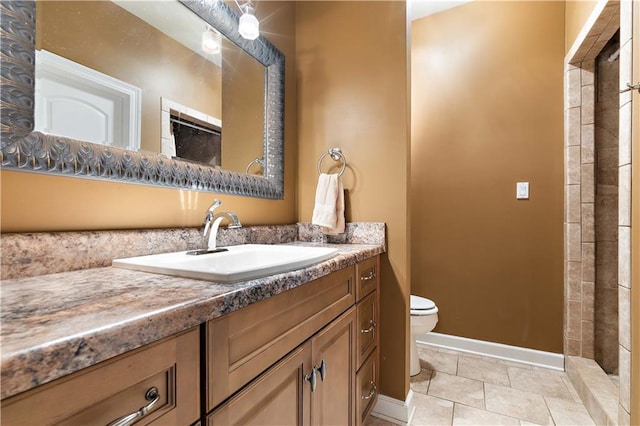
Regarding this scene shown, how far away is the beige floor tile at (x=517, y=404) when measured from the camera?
1.48 meters

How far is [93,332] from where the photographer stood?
1.16 ft

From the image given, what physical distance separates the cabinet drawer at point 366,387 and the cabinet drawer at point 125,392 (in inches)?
34.9

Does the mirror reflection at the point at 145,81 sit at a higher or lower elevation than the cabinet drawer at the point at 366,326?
higher

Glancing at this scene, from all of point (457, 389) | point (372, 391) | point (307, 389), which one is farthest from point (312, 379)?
point (457, 389)

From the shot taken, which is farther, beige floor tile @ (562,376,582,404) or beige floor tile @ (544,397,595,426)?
beige floor tile @ (562,376,582,404)

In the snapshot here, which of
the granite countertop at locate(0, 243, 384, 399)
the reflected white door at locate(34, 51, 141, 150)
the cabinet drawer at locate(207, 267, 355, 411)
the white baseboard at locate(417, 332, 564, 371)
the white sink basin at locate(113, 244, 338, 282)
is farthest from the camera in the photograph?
the white baseboard at locate(417, 332, 564, 371)

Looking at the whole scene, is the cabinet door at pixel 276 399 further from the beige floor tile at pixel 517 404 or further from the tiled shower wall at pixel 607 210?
the tiled shower wall at pixel 607 210

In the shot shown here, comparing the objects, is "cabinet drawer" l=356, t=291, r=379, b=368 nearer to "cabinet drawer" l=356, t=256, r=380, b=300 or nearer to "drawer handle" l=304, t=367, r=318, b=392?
"cabinet drawer" l=356, t=256, r=380, b=300

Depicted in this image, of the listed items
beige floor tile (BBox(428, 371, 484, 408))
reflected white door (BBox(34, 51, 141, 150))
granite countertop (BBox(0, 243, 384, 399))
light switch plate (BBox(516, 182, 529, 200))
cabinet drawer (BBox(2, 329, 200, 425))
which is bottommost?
beige floor tile (BBox(428, 371, 484, 408))

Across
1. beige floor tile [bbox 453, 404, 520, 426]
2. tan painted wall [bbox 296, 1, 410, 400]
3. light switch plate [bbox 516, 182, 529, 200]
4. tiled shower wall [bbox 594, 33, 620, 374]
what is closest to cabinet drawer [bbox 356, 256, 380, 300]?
tan painted wall [bbox 296, 1, 410, 400]

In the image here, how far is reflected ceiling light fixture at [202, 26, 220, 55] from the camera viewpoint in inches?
48.3

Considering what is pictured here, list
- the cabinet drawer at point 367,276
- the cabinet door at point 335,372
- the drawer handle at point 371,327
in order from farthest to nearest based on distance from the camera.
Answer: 1. the drawer handle at point 371,327
2. the cabinet drawer at point 367,276
3. the cabinet door at point 335,372

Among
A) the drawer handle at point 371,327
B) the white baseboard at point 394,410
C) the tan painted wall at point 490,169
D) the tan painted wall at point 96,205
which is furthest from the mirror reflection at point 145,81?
the tan painted wall at point 490,169

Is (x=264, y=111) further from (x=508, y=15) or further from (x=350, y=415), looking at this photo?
(x=508, y=15)
